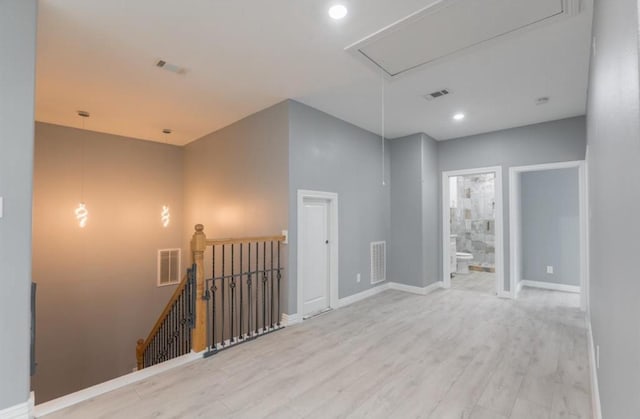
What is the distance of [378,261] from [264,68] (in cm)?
384

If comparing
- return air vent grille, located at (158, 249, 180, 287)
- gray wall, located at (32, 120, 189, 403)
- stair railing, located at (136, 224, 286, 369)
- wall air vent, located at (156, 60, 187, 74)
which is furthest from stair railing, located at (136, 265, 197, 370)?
wall air vent, located at (156, 60, 187, 74)

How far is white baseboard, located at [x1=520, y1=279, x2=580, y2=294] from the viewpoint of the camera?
538 cm

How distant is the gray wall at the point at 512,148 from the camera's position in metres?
4.57

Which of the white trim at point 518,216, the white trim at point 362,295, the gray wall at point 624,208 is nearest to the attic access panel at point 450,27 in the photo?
the gray wall at point 624,208

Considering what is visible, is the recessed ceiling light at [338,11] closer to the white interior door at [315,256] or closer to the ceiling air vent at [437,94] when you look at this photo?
the ceiling air vent at [437,94]

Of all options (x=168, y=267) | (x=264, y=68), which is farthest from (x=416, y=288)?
(x=168, y=267)

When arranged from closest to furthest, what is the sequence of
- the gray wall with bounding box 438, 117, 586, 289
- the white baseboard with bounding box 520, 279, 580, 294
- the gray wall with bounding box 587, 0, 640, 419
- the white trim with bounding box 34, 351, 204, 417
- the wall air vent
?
the gray wall with bounding box 587, 0, 640, 419 < the white trim with bounding box 34, 351, 204, 417 < the wall air vent < the gray wall with bounding box 438, 117, 586, 289 < the white baseboard with bounding box 520, 279, 580, 294

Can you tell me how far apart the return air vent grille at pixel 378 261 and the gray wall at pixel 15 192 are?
14.8ft

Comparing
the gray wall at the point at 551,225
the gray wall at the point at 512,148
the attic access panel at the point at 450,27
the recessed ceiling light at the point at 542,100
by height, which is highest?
the attic access panel at the point at 450,27

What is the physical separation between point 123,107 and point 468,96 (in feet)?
15.8

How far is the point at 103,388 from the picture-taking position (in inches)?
92.4

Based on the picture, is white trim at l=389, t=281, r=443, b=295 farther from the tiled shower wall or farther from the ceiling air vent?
the ceiling air vent

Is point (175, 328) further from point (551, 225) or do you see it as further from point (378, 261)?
point (551, 225)

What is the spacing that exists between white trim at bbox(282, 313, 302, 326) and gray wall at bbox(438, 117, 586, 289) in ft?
10.9
